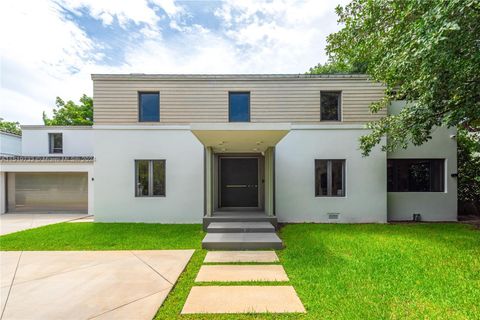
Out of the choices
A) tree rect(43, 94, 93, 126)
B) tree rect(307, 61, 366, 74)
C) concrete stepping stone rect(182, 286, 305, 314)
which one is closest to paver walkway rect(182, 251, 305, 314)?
concrete stepping stone rect(182, 286, 305, 314)

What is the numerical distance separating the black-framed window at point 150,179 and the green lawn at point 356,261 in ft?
4.00

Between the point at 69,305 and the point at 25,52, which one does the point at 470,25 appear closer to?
the point at 69,305

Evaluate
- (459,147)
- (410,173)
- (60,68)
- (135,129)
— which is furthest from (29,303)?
(459,147)

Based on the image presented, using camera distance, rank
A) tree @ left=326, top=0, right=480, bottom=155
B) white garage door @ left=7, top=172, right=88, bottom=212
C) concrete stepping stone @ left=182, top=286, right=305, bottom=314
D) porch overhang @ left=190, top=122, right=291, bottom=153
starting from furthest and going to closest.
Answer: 1. white garage door @ left=7, top=172, right=88, bottom=212
2. porch overhang @ left=190, top=122, right=291, bottom=153
3. tree @ left=326, top=0, right=480, bottom=155
4. concrete stepping stone @ left=182, top=286, right=305, bottom=314

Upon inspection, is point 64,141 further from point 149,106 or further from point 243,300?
point 243,300

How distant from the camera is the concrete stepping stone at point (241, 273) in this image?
400cm

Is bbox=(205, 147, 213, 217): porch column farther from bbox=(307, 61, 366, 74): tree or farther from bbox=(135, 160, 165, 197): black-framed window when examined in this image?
bbox=(307, 61, 366, 74): tree

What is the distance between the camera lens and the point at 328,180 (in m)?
8.68

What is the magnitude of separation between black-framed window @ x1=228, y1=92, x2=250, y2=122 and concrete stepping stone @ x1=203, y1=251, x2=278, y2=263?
4.84 m

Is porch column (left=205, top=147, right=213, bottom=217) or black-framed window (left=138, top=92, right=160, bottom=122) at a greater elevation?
black-framed window (left=138, top=92, right=160, bottom=122)

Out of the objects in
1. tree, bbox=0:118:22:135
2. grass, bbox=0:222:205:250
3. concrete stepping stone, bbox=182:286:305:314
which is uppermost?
tree, bbox=0:118:22:135

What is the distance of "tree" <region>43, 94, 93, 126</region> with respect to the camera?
2545 cm

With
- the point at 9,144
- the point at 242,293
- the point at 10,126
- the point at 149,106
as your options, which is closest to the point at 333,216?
the point at 242,293

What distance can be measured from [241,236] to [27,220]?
29.5 feet
